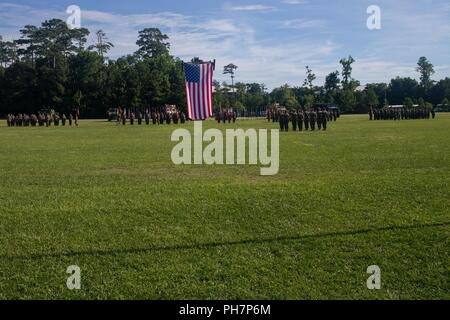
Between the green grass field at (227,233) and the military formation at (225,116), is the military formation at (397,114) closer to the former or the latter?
the military formation at (225,116)

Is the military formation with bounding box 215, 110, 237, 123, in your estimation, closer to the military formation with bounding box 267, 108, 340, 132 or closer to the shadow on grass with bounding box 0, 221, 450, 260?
the military formation with bounding box 267, 108, 340, 132

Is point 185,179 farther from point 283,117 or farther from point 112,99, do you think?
point 112,99

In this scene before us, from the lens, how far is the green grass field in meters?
5.56

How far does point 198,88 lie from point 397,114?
35.3m

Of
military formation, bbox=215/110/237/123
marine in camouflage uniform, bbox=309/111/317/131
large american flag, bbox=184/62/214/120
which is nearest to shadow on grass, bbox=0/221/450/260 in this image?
large american flag, bbox=184/62/214/120

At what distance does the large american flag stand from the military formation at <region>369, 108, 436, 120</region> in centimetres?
3099

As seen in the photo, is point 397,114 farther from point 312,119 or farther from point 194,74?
point 194,74

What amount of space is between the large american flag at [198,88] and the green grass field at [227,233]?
531 inches

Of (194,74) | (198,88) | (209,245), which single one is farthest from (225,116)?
(209,245)

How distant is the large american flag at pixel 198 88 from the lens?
86.3ft

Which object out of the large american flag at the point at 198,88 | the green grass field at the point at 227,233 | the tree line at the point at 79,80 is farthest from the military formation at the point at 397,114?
the green grass field at the point at 227,233

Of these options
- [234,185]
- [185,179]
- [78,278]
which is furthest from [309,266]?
[185,179]

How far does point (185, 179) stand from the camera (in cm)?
1204
